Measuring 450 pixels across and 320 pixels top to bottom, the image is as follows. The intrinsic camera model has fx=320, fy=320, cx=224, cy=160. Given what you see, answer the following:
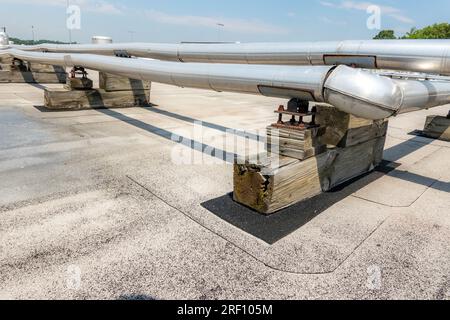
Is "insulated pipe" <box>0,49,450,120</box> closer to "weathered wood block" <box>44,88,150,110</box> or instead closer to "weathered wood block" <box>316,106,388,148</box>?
"weathered wood block" <box>316,106,388,148</box>

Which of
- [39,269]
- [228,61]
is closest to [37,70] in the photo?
[228,61]

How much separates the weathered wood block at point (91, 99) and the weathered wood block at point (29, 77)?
22.6 ft

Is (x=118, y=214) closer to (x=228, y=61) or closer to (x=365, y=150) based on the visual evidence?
(x=365, y=150)

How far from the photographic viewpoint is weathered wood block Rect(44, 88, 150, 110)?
8.90 m

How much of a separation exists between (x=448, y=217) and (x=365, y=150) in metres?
1.49

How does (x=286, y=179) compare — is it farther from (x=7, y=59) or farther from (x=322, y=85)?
(x=7, y=59)

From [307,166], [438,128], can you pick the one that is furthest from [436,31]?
[307,166]

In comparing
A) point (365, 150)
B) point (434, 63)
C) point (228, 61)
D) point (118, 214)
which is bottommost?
point (118, 214)

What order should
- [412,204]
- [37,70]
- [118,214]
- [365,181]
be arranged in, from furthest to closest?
[37,70], [365,181], [412,204], [118,214]

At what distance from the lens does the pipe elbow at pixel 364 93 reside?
117 inches

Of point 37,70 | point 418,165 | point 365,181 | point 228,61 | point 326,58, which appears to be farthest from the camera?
point 37,70

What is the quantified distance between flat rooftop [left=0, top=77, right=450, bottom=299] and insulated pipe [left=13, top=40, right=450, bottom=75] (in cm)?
172

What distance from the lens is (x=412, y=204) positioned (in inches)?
160

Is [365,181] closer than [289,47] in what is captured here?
Yes
